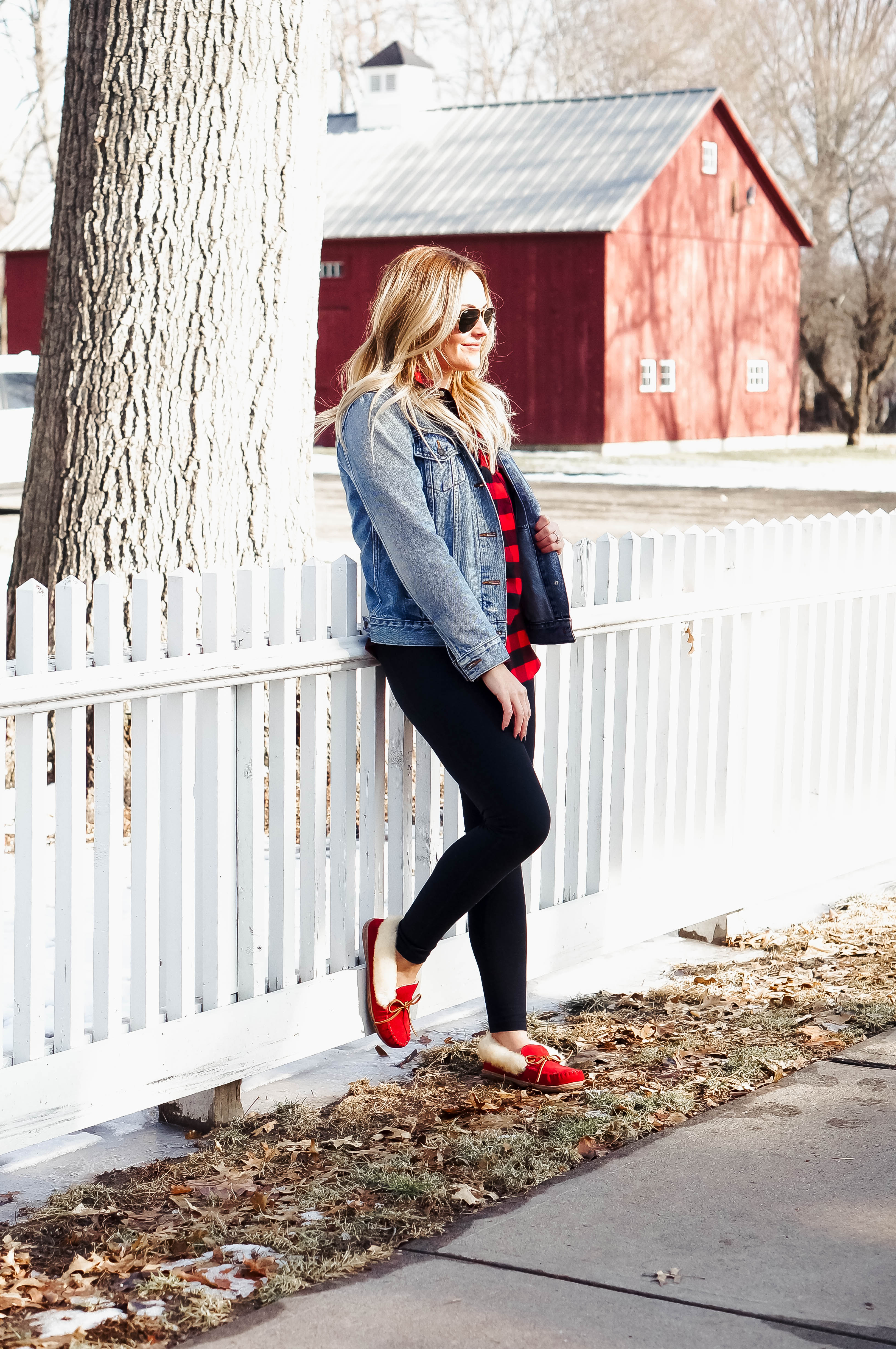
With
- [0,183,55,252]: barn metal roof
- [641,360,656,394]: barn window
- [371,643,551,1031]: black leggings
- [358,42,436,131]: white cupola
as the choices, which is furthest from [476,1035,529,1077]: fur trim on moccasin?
[358,42,436,131]: white cupola

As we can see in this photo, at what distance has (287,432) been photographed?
620 centimetres

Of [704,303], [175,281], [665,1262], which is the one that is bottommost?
[665,1262]

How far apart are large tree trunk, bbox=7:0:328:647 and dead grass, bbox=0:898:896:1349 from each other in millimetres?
2361

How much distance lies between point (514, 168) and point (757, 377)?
726cm

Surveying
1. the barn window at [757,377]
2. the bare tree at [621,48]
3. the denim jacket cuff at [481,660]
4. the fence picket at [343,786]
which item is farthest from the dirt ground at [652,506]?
the bare tree at [621,48]

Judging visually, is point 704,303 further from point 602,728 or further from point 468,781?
point 468,781

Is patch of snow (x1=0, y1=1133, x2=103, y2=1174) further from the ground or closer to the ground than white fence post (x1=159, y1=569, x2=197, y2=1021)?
closer to the ground

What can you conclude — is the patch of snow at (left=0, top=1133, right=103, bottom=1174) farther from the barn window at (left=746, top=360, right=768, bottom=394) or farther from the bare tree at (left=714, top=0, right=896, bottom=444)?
the bare tree at (left=714, top=0, right=896, bottom=444)

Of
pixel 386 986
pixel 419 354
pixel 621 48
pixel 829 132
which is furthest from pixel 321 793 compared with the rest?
pixel 621 48

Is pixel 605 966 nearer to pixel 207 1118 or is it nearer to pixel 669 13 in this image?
pixel 207 1118

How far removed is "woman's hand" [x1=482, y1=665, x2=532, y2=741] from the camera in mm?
3787

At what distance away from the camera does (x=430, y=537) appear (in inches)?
146

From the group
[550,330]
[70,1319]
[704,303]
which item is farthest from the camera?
[704,303]

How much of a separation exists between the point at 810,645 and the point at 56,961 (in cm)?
311
